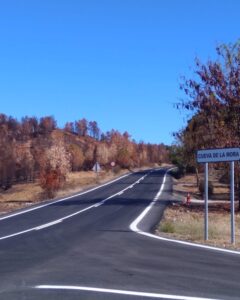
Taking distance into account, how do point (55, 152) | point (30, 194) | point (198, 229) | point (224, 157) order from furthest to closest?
point (55, 152), point (30, 194), point (198, 229), point (224, 157)

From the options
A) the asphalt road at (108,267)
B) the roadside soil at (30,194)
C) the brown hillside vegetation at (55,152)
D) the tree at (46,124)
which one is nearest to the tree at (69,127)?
the brown hillside vegetation at (55,152)

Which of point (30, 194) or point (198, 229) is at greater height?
point (30, 194)

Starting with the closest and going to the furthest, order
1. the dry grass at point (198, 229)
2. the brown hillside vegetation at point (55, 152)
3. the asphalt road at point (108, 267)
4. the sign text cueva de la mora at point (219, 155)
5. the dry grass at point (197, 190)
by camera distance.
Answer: the asphalt road at point (108, 267)
the sign text cueva de la mora at point (219, 155)
the dry grass at point (198, 229)
the dry grass at point (197, 190)
the brown hillside vegetation at point (55, 152)

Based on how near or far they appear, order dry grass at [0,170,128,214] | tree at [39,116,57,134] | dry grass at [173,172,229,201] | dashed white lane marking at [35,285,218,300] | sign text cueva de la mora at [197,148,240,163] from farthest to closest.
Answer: tree at [39,116,57,134], dry grass at [173,172,229,201], dry grass at [0,170,128,214], sign text cueva de la mora at [197,148,240,163], dashed white lane marking at [35,285,218,300]

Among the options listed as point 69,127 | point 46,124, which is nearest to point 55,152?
point 46,124

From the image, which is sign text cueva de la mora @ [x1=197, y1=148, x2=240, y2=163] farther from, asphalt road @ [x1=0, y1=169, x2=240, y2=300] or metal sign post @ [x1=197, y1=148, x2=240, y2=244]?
asphalt road @ [x1=0, y1=169, x2=240, y2=300]

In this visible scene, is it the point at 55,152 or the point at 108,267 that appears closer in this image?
the point at 108,267

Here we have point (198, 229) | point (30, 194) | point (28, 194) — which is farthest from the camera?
point (28, 194)

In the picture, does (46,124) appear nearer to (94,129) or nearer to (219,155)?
(94,129)

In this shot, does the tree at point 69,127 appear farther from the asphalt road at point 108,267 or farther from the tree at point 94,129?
the asphalt road at point 108,267

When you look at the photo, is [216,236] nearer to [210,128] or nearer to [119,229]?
[119,229]

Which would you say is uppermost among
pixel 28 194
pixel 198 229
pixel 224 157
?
pixel 224 157

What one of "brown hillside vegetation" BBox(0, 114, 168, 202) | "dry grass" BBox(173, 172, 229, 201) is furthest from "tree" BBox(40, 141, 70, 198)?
"dry grass" BBox(173, 172, 229, 201)

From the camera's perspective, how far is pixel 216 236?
1688 cm
